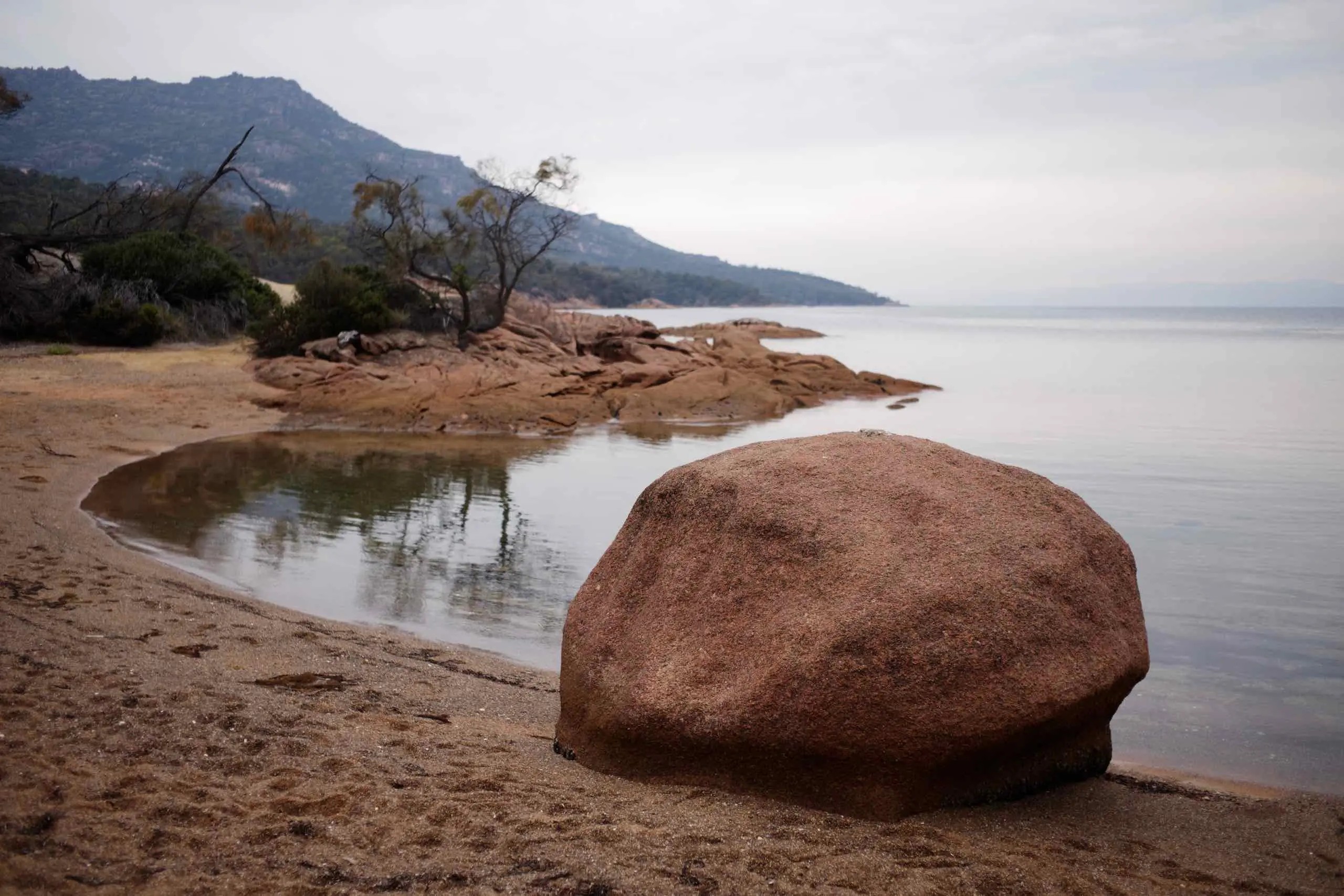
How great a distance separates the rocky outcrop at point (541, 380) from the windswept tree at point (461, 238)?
0.96 metres

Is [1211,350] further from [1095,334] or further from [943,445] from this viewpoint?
[943,445]

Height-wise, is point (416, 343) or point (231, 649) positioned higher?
point (416, 343)

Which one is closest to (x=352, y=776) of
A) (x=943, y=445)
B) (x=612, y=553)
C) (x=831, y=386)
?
(x=612, y=553)

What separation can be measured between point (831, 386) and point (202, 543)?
23.4m

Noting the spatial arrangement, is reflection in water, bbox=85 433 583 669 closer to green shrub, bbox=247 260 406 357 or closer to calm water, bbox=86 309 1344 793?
calm water, bbox=86 309 1344 793

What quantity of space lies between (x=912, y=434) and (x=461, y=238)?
62.9 ft

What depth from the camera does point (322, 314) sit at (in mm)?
25281

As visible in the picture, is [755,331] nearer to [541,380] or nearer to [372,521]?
[541,380]

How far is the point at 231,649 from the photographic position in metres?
6.26

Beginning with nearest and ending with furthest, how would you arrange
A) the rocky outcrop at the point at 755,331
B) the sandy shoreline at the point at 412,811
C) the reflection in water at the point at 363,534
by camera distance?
1. the sandy shoreline at the point at 412,811
2. the reflection in water at the point at 363,534
3. the rocky outcrop at the point at 755,331

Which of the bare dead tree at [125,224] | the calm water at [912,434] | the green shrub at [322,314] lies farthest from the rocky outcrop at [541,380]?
the bare dead tree at [125,224]

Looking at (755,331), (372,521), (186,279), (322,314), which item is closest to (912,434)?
(372,521)

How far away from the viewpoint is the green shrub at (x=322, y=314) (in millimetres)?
25000

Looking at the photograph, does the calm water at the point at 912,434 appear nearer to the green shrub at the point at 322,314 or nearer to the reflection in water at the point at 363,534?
the reflection in water at the point at 363,534
